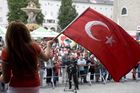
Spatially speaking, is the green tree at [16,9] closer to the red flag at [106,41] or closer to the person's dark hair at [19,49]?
the red flag at [106,41]

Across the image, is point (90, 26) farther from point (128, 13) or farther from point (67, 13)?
point (67, 13)

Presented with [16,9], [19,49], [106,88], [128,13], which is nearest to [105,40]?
[19,49]

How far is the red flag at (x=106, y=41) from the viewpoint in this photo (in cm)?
657

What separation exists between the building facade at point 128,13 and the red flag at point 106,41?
50.4 meters

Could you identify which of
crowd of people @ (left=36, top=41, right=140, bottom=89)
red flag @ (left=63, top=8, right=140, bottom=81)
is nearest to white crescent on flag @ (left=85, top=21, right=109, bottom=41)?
red flag @ (left=63, top=8, right=140, bottom=81)

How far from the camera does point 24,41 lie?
14.9 feet

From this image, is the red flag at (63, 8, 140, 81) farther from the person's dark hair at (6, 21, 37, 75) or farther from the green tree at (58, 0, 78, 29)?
the green tree at (58, 0, 78, 29)

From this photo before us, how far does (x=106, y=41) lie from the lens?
6594mm

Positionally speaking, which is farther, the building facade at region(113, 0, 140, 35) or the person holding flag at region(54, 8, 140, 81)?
the building facade at region(113, 0, 140, 35)

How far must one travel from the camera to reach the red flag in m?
6.57

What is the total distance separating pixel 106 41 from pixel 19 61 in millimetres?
2391

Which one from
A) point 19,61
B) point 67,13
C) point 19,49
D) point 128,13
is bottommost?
point 19,61

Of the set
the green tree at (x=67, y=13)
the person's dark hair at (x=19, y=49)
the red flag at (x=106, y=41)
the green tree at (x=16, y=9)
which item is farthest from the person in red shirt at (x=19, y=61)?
the green tree at (x=67, y=13)

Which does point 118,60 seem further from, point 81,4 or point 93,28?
point 81,4
